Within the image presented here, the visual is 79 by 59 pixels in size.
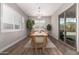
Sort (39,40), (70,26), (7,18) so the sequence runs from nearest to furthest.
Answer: (7,18) → (39,40) → (70,26)

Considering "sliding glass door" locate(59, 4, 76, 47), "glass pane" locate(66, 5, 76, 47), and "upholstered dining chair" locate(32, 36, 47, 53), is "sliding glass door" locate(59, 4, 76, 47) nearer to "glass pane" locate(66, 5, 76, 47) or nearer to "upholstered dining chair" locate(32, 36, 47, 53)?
"glass pane" locate(66, 5, 76, 47)

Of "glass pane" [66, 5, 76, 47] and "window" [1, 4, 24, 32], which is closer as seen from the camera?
"window" [1, 4, 24, 32]

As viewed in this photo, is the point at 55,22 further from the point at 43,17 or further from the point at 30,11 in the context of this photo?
the point at 30,11

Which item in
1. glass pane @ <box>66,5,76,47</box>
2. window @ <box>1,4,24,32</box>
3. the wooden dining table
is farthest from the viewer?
the wooden dining table

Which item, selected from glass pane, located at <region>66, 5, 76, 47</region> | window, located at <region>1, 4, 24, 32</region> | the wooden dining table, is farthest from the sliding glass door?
window, located at <region>1, 4, 24, 32</region>

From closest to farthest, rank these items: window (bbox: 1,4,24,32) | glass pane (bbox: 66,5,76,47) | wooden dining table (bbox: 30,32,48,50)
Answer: window (bbox: 1,4,24,32) < glass pane (bbox: 66,5,76,47) < wooden dining table (bbox: 30,32,48,50)

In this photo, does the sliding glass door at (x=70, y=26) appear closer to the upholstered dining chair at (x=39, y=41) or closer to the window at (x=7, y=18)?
the upholstered dining chair at (x=39, y=41)

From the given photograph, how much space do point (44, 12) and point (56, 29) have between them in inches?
48.2

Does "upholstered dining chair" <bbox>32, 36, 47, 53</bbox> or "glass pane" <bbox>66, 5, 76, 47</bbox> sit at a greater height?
"glass pane" <bbox>66, 5, 76, 47</bbox>

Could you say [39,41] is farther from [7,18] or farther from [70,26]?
[7,18]

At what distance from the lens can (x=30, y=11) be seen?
230 inches

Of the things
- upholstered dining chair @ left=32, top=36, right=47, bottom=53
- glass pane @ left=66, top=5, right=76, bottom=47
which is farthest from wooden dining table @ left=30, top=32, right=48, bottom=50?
glass pane @ left=66, top=5, right=76, bottom=47

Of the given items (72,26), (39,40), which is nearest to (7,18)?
(39,40)
